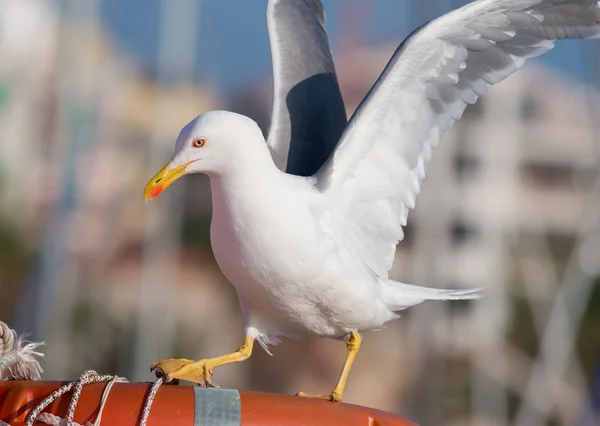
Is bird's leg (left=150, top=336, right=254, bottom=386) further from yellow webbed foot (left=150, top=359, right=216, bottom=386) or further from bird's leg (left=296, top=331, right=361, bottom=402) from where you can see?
bird's leg (left=296, top=331, right=361, bottom=402)

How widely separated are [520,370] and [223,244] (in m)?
12.1

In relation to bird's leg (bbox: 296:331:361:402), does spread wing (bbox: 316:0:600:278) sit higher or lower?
higher

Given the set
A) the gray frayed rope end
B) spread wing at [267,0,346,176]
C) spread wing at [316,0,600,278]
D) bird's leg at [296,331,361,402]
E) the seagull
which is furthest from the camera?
spread wing at [267,0,346,176]

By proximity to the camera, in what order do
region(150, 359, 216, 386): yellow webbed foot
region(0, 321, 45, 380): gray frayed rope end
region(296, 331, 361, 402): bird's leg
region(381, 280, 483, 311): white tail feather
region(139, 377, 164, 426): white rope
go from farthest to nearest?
1. region(381, 280, 483, 311): white tail feather
2. region(296, 331, 361, 402): bird's leg
3. region(150, 359, 216, 386): yellow webbed foot
4. region(0, 321, 45, 380): gray frayed rope end
5. region(139, 377, 164, 426): white rope

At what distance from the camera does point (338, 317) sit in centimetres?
330

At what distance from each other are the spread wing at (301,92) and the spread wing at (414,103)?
0.42 m

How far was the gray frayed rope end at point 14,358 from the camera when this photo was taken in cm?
277

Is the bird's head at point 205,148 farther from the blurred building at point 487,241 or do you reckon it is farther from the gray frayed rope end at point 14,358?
the blurred building at point 487,241

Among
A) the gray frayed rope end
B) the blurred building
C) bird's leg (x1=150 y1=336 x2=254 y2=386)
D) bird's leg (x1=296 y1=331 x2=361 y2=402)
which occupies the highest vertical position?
the gray frayed rope end

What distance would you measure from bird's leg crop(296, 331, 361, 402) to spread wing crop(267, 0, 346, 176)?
745 millimetres

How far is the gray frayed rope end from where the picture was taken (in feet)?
9.10

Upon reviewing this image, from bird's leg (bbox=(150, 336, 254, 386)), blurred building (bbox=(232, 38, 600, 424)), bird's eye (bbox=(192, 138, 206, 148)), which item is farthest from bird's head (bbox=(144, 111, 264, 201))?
blurred building (bbox=(232, 38, 600, 424))

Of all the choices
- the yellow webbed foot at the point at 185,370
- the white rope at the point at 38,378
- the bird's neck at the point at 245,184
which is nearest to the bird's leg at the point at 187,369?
the yellow webbed foot at the point at 185,370

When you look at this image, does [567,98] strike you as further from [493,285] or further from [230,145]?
[230,145]
